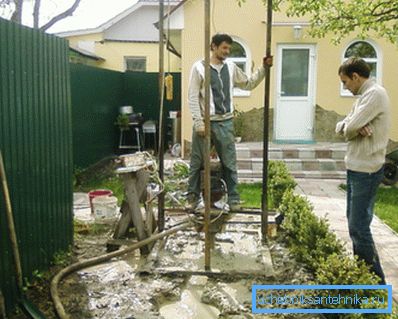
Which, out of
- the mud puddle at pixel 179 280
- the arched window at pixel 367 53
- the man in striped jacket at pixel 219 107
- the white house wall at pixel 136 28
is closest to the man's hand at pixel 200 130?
the man in striped jacket at pixel 219 107

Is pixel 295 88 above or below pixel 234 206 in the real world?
above

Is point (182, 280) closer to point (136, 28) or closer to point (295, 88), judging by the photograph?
point (295, 88)

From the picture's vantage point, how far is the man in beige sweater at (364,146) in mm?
3145

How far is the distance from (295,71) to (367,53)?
165 centimetres

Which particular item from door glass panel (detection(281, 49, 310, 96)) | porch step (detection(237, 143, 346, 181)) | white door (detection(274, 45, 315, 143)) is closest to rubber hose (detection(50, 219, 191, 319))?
porch step (detection(237, 143, 346, 181))

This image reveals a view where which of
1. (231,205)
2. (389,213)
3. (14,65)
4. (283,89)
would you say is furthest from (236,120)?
(14,65)

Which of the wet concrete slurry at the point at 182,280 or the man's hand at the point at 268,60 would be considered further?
the man's hand at the point at 268,60

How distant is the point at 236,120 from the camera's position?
10125 millimetres

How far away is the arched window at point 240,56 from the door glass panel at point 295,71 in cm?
84

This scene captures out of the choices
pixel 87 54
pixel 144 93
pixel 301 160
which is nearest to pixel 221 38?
pixel 301 160

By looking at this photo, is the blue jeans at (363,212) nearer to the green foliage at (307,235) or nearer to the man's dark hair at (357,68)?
the green foliage at (307,235)

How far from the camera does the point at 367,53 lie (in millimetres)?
10102

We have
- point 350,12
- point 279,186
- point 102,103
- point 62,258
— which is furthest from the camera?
point 102,103

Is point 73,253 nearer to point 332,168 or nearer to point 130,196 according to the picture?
point 130,196
